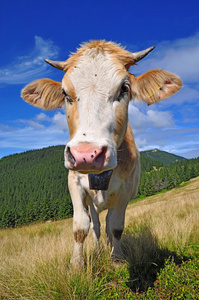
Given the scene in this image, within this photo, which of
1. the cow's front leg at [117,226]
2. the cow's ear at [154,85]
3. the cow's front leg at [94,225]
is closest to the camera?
the cow's ear at [154,85]

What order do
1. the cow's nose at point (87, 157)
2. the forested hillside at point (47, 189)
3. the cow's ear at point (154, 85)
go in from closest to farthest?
the cow's nose at point (87, 157) < the cow's ear at point (154, 85) < the forested hillside at point (47, 189)

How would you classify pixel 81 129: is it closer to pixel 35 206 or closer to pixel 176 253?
pixel 176 253

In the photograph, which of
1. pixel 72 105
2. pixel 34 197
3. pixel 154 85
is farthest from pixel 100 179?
pixel 34 197

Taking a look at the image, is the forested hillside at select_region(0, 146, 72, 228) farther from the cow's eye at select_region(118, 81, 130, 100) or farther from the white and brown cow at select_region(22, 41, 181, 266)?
the cow's eye at select_region(118, 81, 130, 100)

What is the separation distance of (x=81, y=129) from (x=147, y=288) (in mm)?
2566

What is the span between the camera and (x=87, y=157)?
88.5 inches

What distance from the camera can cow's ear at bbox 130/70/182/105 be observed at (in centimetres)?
361

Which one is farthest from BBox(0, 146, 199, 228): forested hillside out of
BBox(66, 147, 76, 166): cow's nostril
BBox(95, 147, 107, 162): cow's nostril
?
BBox(95, 147, 107, 162): cow's nostril

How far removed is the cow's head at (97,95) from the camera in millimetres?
2355

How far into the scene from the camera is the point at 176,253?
4.12m

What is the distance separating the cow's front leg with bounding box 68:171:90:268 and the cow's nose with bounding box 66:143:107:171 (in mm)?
1301

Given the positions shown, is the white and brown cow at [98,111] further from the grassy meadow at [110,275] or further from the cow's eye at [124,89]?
the grassy meadow at [110,275]

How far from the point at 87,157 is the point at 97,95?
0.95m

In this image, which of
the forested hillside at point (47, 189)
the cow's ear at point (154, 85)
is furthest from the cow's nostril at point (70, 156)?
the forested hillside at point (47, 189)
